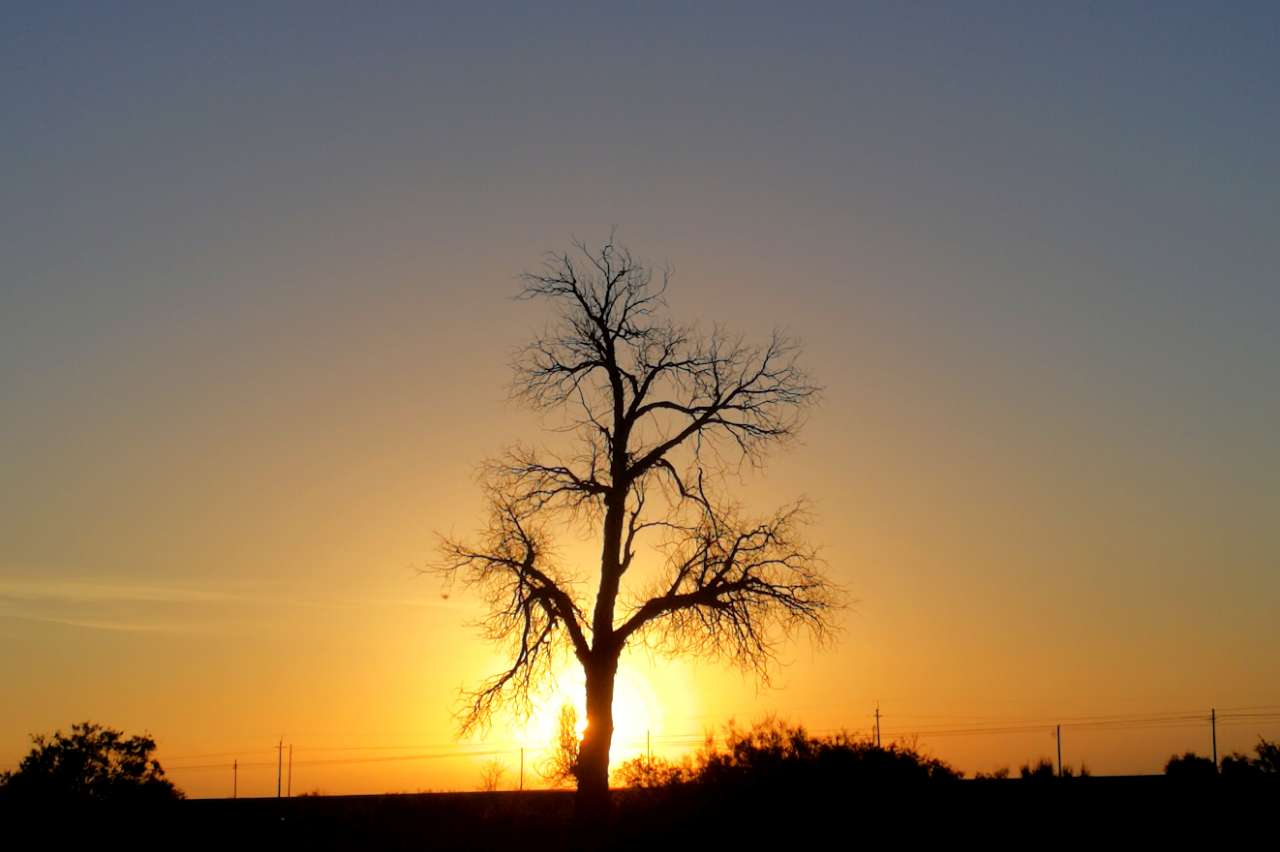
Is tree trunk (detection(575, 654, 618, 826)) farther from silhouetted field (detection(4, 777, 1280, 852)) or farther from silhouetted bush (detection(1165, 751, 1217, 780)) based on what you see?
silhouetted bush (detection(1165, 751, 1217, 780))

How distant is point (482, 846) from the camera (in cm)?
3111

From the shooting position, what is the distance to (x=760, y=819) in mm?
25875

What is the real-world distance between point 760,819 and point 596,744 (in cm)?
693

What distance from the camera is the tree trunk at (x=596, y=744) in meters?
30.9

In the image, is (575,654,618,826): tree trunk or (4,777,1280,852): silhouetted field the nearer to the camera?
(4,777,1280,852): silhouetted field

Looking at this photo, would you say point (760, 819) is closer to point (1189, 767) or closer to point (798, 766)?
point (798, 766)

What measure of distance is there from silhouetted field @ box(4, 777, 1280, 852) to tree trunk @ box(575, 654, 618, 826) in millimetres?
468

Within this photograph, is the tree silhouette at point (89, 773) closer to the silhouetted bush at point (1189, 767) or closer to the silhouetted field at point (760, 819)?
the silhouetted field at point (760, 819)

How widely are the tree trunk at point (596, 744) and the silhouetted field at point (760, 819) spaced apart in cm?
47

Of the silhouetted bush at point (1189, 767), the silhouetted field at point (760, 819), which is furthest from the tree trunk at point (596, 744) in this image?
the silhouetted bush at point (1189, 767)

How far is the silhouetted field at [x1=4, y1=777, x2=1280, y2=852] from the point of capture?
2569cm

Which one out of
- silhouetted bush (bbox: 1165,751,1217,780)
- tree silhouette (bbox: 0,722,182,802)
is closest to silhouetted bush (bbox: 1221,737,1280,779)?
silhouetted bush (bbox: 1165,751,1217,780)

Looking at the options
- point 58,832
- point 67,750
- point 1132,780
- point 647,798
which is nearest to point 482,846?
point 647,798

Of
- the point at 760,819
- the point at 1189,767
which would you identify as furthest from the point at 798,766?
the point at 1189,767
